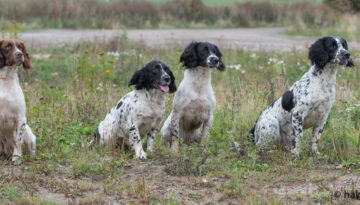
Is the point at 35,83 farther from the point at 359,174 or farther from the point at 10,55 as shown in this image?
the point at 359,174

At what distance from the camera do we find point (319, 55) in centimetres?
653

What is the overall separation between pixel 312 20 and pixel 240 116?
1682 centimetres

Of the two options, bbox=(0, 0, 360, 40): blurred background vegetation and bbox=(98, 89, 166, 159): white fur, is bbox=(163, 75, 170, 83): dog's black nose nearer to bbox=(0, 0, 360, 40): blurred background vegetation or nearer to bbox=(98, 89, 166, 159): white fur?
bbox=(98, 89, 166, 159): white fur

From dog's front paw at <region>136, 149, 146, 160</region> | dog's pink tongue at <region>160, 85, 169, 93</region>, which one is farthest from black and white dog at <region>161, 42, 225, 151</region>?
dog's front paw at <region>136, 149, 146, 160</region>

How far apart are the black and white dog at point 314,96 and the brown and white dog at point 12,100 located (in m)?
2.89

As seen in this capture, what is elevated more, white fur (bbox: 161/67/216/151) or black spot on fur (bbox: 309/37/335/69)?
black spot on fur (bbox: 309/37/335/69)

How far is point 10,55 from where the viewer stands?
6.14 meters

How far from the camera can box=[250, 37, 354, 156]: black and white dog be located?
6535 mm

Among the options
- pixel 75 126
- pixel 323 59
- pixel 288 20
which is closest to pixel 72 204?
pixel 75 126

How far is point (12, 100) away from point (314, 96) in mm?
3515

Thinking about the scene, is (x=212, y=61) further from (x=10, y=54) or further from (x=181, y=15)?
(x=181, y=15)

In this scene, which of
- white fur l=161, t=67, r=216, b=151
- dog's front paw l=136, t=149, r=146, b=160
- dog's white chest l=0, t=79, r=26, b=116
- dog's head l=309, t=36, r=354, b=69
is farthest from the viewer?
→ white fur l=161, t=67, r=216, b=151

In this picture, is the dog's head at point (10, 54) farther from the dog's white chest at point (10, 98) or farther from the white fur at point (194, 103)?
the white fur at point (194, 103)

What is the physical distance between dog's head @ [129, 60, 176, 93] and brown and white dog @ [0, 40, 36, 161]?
1.34 meters
